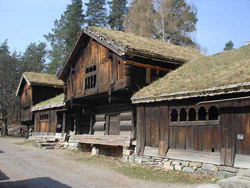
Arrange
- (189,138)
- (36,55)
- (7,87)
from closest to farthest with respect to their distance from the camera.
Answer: (189,138) → (7,87) → (36,55)

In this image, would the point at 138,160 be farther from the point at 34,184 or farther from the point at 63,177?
the point at 34,184

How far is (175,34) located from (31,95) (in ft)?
55.6

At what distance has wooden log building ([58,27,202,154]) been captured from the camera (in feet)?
45.4

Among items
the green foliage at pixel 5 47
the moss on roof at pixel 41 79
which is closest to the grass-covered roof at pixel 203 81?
the moss on roof at pixel 41 79

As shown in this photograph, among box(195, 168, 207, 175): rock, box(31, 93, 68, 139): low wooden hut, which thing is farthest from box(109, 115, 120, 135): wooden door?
box(195, 168, 207, 175): rock

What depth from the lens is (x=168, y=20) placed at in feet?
102

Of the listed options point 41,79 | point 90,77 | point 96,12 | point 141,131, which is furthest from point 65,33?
point 141,131

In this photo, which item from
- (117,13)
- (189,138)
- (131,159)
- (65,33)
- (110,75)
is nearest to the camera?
(189,138)

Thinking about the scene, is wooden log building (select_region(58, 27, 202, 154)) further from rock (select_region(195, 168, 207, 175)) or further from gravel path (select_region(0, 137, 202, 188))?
rock (select_region(195, 168, 207, 175))

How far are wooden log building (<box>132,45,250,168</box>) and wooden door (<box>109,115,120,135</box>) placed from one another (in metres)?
3.41

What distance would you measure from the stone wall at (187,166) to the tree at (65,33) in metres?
32.0

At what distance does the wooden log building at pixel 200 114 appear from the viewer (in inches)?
359

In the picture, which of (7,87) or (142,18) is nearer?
(142,18)

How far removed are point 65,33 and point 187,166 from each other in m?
39.6
